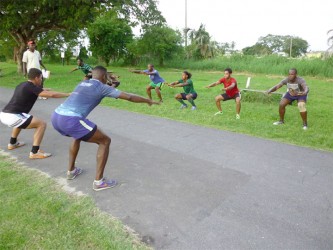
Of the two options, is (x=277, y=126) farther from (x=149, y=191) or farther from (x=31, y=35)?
(x=31, y=35)

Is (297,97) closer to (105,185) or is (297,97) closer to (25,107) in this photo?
(105,185)

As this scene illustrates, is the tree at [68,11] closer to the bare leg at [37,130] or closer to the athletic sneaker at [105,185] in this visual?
the bare leg at [37,130]

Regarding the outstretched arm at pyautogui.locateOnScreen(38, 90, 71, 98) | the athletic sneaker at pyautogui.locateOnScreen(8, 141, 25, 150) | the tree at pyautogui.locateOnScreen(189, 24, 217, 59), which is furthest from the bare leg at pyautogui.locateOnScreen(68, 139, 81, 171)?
the tree at pyautogui.locateOnScreen(189, 24, 217, 59)

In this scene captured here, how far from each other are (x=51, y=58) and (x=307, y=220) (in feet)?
161

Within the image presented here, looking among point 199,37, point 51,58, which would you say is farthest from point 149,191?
point 51,58

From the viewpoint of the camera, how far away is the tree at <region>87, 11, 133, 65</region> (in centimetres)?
3416

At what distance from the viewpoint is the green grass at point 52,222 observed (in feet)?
9.27

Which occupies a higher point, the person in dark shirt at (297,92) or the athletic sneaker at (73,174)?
the person in dark shirt at (297,92)

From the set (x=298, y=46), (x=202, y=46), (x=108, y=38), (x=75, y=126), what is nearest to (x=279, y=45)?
(x=298, y=46)

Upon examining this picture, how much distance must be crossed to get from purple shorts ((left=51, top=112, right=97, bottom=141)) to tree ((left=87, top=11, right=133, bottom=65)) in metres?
32.2

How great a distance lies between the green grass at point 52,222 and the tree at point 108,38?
106 feet

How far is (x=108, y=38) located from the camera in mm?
34750

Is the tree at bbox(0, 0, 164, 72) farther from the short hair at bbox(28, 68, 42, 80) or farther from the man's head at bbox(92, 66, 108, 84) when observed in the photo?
the man's head at bbox(92, 66, 108, 84)

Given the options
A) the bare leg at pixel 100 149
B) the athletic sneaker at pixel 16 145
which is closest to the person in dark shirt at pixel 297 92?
the bare leg at pixel 100 149
